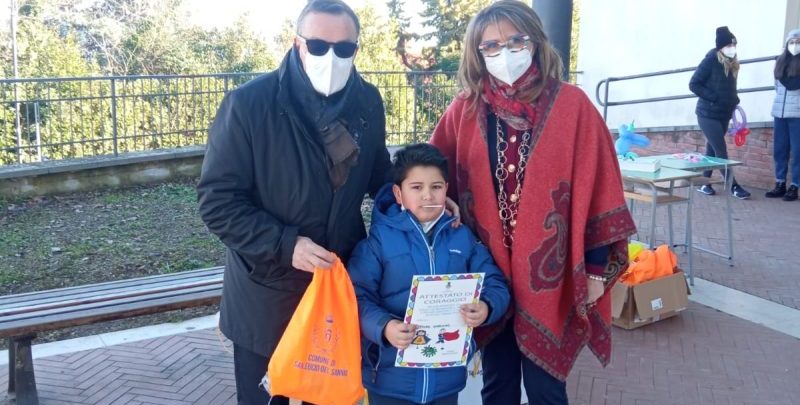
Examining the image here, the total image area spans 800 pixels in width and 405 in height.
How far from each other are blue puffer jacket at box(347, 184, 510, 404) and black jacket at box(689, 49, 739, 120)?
264 inches

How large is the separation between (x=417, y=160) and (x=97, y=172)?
7.23 m

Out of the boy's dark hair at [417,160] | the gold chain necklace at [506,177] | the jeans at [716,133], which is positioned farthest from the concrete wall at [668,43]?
the boy's dark hair at [417,160]

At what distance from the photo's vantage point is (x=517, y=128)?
2521 millimetres

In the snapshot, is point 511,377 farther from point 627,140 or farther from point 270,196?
point 627,140

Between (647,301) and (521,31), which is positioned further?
(647,301)

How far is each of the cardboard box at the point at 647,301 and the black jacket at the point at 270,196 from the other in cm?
261

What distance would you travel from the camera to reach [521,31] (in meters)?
2.44

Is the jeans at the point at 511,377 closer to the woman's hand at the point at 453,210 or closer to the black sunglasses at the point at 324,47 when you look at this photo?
the woman's hand at the point at 453,210

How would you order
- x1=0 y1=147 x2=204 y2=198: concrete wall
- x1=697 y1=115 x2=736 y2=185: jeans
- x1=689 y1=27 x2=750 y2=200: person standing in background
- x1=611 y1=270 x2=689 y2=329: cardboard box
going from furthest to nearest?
x1=697 y1=115 x2=736 y2=185: jeans
x1=689 y1=27 x2=750 y2=200: person standing in background
x1=0 y1=147 x2=204 y2=198: concrete wall
x1=611 y1=270 x2=689 y2=329: cardboard box

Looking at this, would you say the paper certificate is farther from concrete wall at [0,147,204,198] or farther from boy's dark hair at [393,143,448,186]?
concrete wall at [0,147,204,198]

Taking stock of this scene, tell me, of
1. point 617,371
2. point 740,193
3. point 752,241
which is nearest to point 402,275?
point 617,371

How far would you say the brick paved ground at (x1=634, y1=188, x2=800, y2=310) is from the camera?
5.50 metres

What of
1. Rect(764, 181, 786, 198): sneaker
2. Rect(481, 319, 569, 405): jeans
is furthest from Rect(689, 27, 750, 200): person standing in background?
Rect(481, 319, 569, 405): jeans

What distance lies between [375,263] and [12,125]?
7.79 metres
